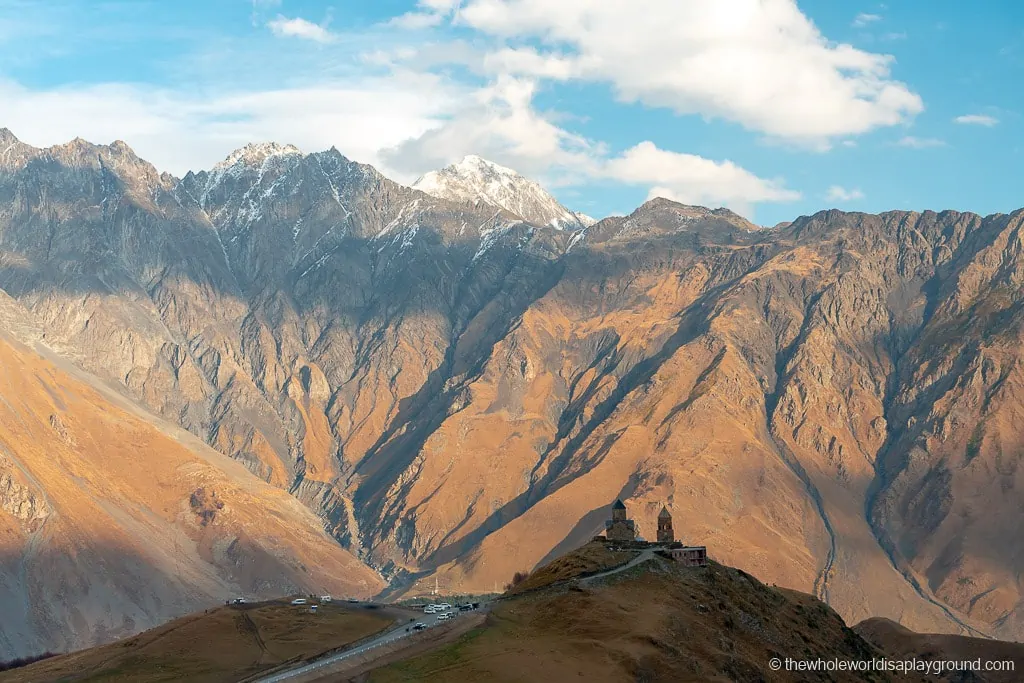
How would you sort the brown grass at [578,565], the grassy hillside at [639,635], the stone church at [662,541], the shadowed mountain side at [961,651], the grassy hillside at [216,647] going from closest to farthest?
the grassy hillside at [639,635]
the grassy hillside at [216,647]
the brown grass at [578,565]
the stone church at [662,541]
the shadowed mountain side at [961,651]

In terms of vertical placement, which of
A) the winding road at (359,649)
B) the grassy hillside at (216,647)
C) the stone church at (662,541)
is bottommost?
the grassy hillside at (216,647)

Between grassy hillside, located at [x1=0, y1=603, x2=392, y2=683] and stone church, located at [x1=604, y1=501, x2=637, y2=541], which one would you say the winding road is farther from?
stone church, located at [x1=604, y1=501, x2=637, y2=541]

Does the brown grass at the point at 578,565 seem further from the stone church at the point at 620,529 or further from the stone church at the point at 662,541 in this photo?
the stone church at the point at 620,529

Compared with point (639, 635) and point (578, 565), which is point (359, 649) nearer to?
point (639, 635)

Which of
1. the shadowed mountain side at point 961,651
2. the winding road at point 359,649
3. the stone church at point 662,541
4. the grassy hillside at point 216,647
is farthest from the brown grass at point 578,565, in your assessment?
the shadowed mountain side at point 961,651

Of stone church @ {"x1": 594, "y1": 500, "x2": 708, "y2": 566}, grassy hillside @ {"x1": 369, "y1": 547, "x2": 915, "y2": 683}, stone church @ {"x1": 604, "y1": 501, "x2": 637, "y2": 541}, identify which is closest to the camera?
grassy hillside @ {"x1": 369, "y1": 547, "x2": 915, "y2": 683}

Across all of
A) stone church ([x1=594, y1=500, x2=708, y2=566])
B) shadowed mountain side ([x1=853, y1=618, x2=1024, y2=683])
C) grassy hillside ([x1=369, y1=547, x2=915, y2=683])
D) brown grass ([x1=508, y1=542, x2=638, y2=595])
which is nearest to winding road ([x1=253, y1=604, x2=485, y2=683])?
brown grass ([x1=508, y1=542, x2=638, y2=595])

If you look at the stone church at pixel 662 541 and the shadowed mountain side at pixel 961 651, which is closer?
the stone church at pixel 662 541

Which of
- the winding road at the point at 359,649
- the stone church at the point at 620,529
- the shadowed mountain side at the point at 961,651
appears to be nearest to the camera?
the winding road at the point at 359,649
